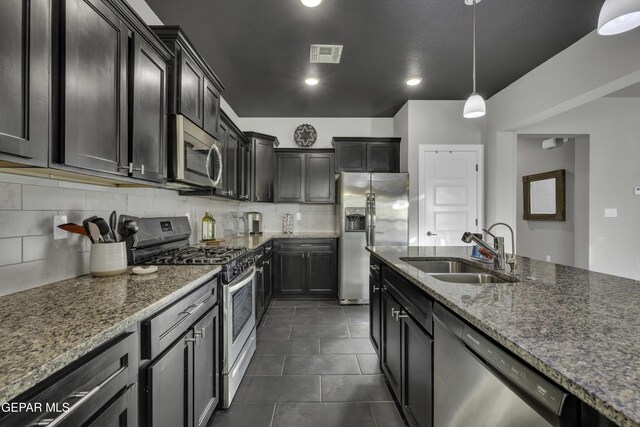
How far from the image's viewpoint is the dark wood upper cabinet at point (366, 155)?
4402mm

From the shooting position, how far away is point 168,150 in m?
1.82

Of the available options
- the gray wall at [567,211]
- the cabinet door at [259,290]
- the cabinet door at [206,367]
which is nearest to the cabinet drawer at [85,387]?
the cabinet door at [206,367]

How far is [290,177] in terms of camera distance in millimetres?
4508

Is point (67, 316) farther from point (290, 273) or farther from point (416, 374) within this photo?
point (290, 273)

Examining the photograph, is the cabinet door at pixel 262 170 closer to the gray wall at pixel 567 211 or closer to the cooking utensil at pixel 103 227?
the cooking utensil at pixel 103 227

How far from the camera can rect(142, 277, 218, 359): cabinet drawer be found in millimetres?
1046

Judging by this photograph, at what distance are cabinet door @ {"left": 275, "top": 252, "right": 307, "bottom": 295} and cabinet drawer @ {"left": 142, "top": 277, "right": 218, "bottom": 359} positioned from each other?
2417 millimetres

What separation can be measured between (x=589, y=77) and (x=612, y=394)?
3131 mm

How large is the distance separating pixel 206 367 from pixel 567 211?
5.78 m

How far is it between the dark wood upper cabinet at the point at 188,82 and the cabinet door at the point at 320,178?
2180 millimetres

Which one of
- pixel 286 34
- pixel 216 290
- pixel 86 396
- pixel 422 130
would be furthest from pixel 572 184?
pixel 86 396

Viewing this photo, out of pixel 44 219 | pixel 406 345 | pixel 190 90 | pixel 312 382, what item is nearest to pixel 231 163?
pixel 190 90

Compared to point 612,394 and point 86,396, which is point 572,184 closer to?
point 612,394

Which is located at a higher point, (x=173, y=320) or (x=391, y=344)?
(x=173, y=320)
